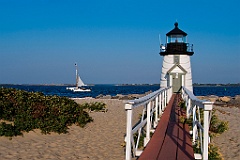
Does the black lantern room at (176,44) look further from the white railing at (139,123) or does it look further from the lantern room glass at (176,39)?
the white railing at (139,123)

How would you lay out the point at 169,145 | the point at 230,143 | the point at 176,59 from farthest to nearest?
the point at 176,59 → the point at 230,143 → the point at 169,145

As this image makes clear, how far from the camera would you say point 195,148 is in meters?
6.14

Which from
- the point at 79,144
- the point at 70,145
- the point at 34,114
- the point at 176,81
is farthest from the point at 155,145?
Answer: the point at 176,81

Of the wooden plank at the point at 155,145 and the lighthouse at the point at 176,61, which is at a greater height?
the lighthouse at the point at 176,61

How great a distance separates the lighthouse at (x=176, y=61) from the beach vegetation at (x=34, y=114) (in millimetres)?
12191

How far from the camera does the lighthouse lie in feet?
76.1

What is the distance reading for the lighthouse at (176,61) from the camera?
23.2 meters

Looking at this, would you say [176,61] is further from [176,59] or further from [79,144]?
[79,144]

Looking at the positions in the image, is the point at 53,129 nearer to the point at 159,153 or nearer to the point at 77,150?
the point at 77,150

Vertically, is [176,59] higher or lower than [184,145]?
higher

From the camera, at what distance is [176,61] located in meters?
23.4

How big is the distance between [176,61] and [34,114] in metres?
14.7

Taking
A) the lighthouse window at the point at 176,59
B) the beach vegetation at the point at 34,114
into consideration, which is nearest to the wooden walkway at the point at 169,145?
the beach vegetation at the point at 34,114

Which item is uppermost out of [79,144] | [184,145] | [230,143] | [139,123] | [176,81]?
[176,81]
